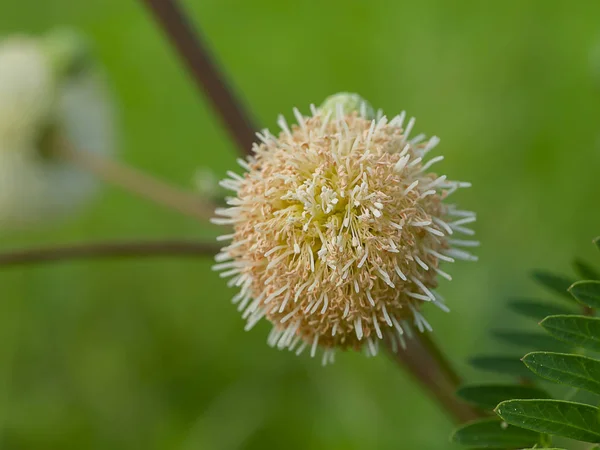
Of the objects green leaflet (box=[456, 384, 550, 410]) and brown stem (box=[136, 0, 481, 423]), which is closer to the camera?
green leaflet (box=[456, 384, 550, 410])

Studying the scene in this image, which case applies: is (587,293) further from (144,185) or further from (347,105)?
(144,185)

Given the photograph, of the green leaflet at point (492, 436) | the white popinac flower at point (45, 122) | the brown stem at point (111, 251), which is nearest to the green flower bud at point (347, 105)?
the green leaflet at point (492, 436)

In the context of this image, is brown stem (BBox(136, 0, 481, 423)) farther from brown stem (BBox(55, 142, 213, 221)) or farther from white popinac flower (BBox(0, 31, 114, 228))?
white popinac flower (BBox(0, 31, 114, 228))

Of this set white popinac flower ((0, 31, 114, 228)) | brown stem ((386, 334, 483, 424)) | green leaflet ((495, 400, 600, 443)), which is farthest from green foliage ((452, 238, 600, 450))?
white popinac flower ((0, 31, 114, 228))

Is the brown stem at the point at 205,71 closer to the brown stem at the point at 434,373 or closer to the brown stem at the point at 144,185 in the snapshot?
the brown stem at the point at 144,185

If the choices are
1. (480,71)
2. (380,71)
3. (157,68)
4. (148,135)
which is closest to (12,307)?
(148,135)

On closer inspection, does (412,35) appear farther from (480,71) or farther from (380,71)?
(480,71)
